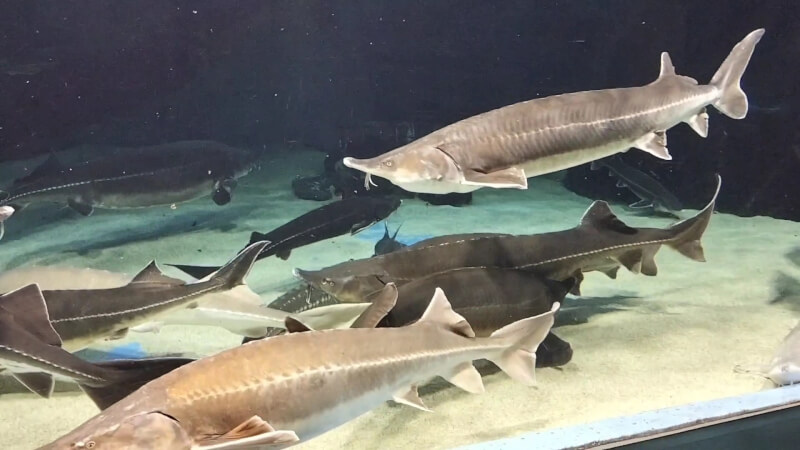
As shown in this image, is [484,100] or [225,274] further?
[484,100]

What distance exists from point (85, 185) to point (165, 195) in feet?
2.58

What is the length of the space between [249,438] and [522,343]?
0.98 m

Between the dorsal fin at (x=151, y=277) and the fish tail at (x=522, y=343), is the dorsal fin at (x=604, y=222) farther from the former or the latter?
the dorsal fin at (x=151, y=277)

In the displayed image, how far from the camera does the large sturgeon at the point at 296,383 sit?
1.17 metres

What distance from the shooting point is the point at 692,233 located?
305 centimetres

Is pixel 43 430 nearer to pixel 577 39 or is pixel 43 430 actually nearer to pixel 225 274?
pixel 225 274

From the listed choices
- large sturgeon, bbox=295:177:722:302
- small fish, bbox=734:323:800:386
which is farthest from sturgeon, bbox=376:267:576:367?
small fish, bbox=734:323:800:386

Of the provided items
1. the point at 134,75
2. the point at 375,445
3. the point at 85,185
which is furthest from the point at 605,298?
the point at 134,75

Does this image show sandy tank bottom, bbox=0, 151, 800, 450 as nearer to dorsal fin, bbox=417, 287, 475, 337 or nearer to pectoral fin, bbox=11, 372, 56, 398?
pectoral fin, bbox=11, 372, 56, 398

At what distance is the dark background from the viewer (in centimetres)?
667

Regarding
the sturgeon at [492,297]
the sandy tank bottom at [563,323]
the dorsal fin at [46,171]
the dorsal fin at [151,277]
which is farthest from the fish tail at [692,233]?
the dorsal fin at [46,171]

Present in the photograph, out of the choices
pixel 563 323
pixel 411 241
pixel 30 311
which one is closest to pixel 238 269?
pixel 30 311

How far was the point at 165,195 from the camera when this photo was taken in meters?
6.50

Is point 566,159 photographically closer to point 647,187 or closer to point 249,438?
point 249,438
